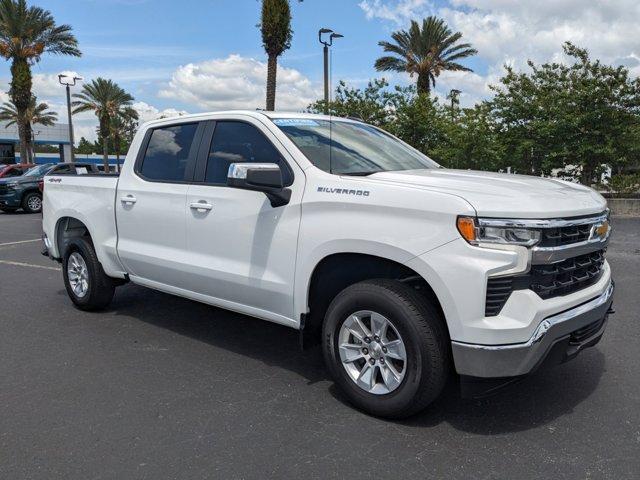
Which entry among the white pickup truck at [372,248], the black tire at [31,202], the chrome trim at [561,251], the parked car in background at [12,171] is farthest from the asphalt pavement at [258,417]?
the parked car in background at [12,171]

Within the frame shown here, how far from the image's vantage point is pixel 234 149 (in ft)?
14.3

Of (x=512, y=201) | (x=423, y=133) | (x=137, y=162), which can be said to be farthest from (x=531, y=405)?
(x=423, y=133)

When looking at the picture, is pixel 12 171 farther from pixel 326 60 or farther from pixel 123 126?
pixel 123 126

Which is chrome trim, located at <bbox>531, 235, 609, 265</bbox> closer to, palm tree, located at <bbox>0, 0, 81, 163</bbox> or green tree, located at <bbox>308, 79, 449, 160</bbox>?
green tree, located at <bbox>308, 79, 449, 160</bbox>

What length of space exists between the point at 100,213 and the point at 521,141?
1449 cm

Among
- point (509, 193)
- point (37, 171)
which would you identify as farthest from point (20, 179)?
point (509, 193)

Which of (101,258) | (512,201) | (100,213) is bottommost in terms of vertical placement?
(101,258)

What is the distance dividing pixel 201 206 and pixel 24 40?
103 ft

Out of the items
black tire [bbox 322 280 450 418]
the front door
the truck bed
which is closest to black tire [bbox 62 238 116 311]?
the truck bed

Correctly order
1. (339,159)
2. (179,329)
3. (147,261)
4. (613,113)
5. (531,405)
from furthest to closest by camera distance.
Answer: (613,113) < (179,329) < (147,261) < (339,159) < (531,405)

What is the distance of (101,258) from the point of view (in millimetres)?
5496

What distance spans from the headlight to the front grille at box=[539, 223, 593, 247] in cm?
9

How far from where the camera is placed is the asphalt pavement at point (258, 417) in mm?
2973

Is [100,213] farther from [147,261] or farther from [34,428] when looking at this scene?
[34,428]
